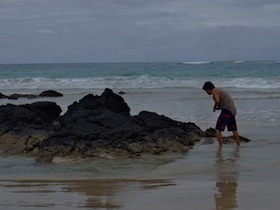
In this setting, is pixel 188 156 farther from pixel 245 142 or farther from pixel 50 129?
pixel 50 129

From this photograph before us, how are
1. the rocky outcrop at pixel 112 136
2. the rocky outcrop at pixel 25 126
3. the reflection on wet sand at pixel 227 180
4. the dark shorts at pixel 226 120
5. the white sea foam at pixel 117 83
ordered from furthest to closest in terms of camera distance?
the white sea foam at pixel 117 83 < the dark shorts at pixel 226 120 < the rocky outcrop at pixel 25 126 < the rocky outcrop at pixel 112 136 < the reflection on wet sand at pixel 227 180

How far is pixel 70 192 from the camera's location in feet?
23.9

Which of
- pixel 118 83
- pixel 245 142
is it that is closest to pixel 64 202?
pixel 245 142

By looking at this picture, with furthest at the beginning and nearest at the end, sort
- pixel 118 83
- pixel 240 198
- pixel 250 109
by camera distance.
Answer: pixel 118 83 < pixel 250 109 < pixel 240 198

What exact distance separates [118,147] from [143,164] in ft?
3.23

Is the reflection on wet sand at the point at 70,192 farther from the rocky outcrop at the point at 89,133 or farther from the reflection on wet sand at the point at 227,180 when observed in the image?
the rocky outcrop at the point at 89,133

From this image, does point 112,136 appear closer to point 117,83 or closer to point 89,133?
point 89,133

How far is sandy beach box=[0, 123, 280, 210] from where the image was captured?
21.0ft

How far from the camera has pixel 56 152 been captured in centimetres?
1033

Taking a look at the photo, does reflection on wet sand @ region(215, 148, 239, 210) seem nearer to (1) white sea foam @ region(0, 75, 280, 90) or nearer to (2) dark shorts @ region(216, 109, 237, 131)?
(2) dark shorts @ region(216, 109, 237, 131)

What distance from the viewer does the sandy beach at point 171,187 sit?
6406 millimetres

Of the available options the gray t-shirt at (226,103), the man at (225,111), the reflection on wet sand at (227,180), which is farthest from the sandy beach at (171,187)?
the gray t-shirt at (226,103)

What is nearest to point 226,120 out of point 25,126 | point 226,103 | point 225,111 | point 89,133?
point 225,111

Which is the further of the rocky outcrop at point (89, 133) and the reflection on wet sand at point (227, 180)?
the rocky outcrop at point (89, 133)
